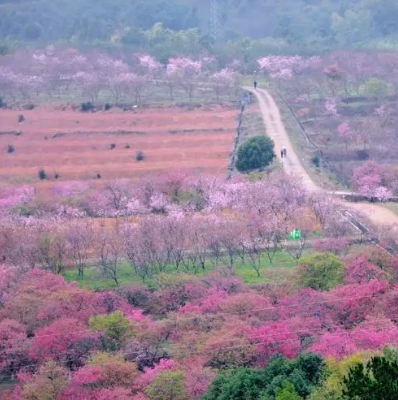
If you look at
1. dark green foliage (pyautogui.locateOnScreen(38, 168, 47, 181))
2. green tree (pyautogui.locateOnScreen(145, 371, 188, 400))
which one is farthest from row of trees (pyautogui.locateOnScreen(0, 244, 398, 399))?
dark green foliage (pyautogui.locateOnScreen(38, 168, 47, 181))

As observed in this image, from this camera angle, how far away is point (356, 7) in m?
86.2

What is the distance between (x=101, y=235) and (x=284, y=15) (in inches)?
2264

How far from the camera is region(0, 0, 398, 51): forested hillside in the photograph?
3063 inches

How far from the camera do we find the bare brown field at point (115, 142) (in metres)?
49.4

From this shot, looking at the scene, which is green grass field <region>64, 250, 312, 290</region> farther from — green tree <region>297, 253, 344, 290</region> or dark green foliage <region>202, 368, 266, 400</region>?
dark green foliage <region>202, 368, 266, 400</region>

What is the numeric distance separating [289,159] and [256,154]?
2.75 meters

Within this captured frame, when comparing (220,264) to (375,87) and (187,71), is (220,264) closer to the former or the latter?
(375,87)

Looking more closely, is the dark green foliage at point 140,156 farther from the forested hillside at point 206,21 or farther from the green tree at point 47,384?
the green tree at point 47,384

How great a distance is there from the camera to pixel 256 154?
45.4m

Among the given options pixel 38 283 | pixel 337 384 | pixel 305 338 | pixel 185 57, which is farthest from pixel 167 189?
pixel 185 57

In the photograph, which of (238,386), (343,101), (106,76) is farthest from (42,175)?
(238,386)

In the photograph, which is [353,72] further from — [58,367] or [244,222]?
[58,367]

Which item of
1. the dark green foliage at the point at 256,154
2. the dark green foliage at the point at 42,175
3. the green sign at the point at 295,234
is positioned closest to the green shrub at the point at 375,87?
the dark green foliage at the point at 256,154

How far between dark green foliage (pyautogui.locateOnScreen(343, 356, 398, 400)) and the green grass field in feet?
50.8
